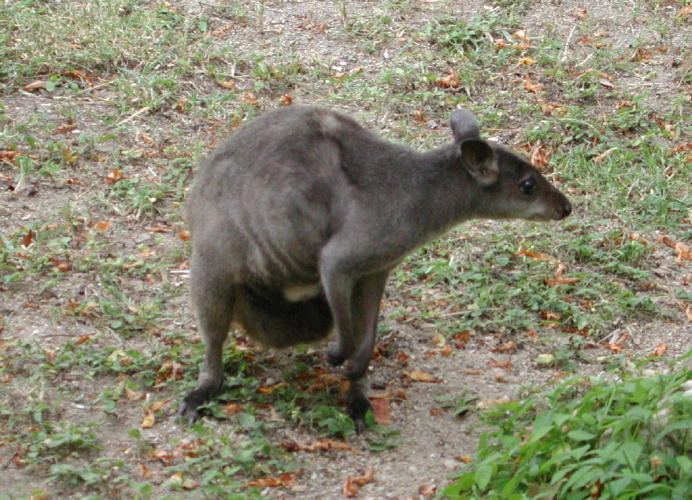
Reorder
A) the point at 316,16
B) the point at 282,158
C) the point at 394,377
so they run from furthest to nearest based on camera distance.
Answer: the point at 316,16 < the point at 394,377 < the point at 282,158

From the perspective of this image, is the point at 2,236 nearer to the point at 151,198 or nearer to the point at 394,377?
the point at 151,198

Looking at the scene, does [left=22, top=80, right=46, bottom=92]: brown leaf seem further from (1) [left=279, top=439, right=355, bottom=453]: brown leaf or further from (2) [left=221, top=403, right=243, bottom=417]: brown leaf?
(1) [left=279, top=439, right=355, bottom=453]: brown leaf

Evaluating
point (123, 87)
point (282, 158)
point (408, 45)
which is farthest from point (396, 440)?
point (408, 45)

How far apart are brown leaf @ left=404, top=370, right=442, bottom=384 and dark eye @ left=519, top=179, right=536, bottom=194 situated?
1207 mm

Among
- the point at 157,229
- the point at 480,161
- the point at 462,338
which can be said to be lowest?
the point at 462,338

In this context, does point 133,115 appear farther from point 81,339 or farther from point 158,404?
point 158,404

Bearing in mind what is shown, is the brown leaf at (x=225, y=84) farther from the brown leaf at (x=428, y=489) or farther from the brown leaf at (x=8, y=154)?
the brown leaf at (x=428, y=489)

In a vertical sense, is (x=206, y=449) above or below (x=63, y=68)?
below

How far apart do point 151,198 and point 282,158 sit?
7.45 feet

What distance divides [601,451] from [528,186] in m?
2.18

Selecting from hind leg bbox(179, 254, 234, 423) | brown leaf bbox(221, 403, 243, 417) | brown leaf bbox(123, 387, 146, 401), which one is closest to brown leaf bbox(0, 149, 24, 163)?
hind leg bbox(179, 254, 234, 423)

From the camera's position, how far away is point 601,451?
4379mm

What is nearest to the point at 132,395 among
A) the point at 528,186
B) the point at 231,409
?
the point at 231,409

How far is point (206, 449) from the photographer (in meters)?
5.52
